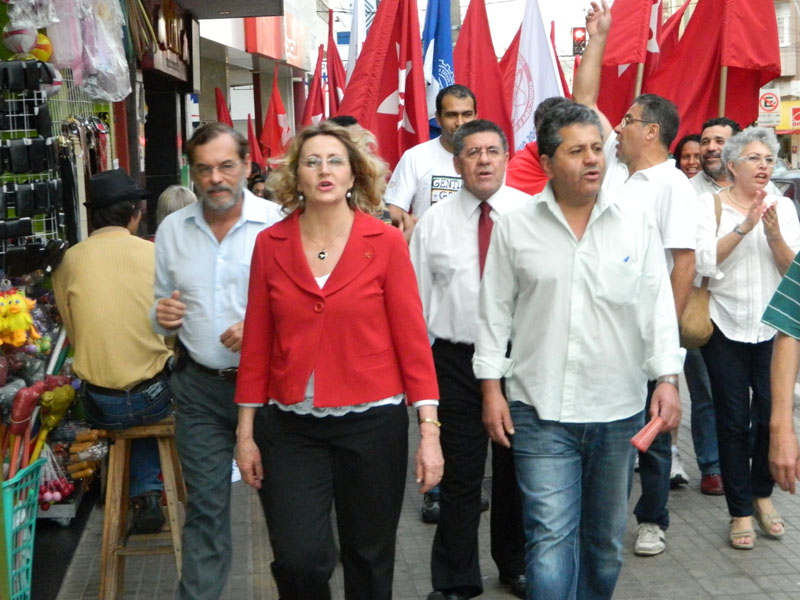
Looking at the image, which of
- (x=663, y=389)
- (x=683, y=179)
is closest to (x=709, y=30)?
(x=683, y=179)

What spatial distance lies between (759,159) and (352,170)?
2.73 metres

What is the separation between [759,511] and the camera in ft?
19.3

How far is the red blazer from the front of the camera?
364 centimetres

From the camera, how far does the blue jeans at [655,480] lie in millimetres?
5441

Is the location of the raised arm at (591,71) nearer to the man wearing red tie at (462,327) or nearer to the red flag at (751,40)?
the man wearing red tie at (462,327)

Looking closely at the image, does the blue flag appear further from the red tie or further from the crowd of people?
the crowd of people

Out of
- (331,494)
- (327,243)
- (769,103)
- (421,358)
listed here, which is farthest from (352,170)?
(769,103)

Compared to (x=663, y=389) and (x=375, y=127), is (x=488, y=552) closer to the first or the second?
(x=663, y=389)

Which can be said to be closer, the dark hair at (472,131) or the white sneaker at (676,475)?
the dark hair at (472,131)

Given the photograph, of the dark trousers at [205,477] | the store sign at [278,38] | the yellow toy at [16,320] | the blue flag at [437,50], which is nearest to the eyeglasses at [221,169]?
the dark trousers at [205,477]

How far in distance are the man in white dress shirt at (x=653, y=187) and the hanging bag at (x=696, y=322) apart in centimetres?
26

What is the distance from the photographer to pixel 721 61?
8039mm

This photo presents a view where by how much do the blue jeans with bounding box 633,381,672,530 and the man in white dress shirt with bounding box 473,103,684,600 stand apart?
4.78ft

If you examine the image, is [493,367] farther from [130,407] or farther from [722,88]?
[722,88]
